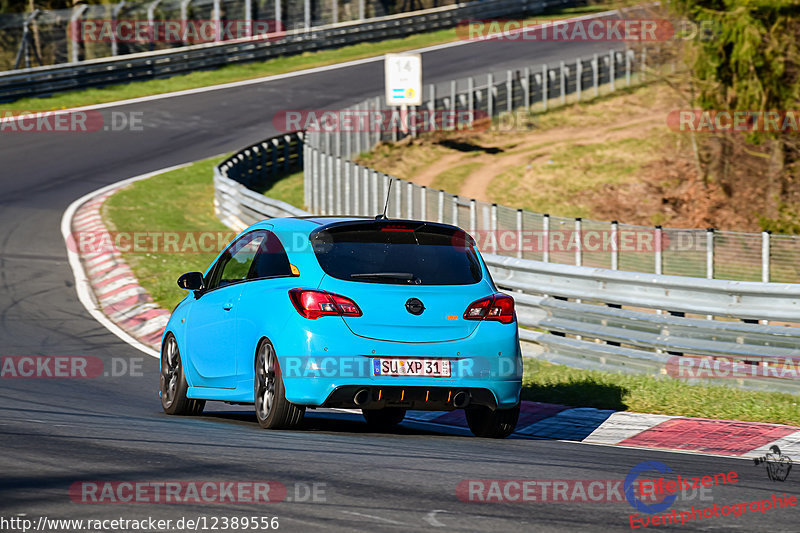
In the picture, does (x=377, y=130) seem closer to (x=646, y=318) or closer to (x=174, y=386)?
(x=646, y=318)

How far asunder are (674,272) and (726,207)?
1669 cm

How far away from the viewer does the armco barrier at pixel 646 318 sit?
436 inches

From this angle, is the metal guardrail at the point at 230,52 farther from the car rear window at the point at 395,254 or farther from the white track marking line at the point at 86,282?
the car rear window at the point at 395,254

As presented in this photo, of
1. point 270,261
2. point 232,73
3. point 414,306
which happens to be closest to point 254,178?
point 232,73

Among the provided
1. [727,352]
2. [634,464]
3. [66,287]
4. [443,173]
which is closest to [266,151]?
[443,173]

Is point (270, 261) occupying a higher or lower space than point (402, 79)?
higher

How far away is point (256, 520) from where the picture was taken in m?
5.54

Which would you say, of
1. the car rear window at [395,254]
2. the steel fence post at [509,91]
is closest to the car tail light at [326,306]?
the car rear window at [395,254]

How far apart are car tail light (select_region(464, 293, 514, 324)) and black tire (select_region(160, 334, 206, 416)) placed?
2858mm

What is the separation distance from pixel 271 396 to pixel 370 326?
96cm

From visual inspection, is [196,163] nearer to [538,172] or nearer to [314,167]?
[314,167]

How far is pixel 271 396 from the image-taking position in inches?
338

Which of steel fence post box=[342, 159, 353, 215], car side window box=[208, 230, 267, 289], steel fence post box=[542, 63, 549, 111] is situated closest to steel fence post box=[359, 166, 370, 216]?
steel fence post box=[342, 159, 353, 215]

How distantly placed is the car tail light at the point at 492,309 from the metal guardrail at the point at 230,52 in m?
32.8
